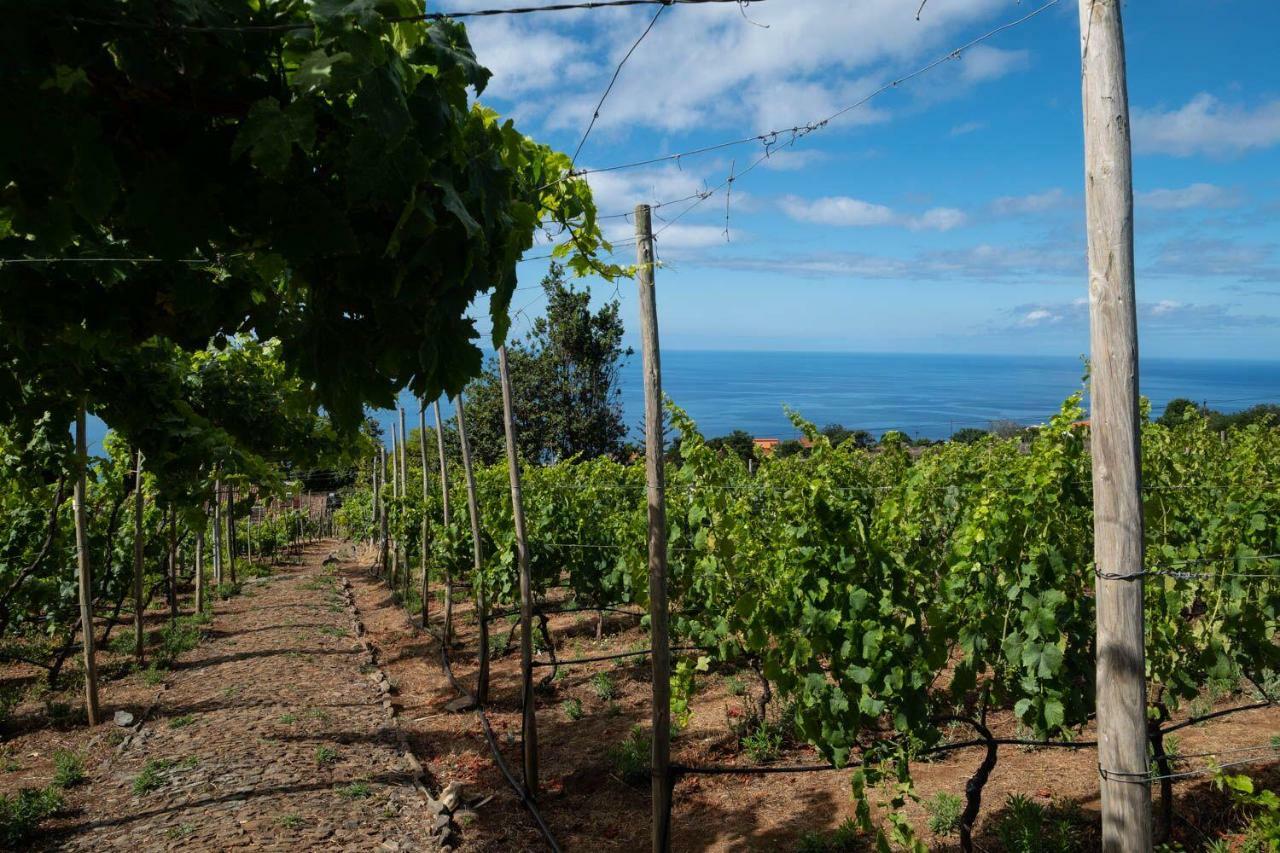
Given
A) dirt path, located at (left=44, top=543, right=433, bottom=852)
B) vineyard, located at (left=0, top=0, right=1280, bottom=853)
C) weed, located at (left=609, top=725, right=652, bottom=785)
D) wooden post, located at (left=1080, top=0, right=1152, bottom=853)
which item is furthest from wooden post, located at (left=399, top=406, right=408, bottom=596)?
wooden post, located at (left=1080, top=0, right=1152, bottom=853)

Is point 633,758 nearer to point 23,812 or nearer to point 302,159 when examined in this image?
point 23,812

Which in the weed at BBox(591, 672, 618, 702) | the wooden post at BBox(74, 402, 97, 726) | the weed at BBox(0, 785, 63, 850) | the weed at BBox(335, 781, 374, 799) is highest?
the wooden post at BBox(74, 402, 97, 726)

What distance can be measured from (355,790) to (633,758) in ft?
5.93

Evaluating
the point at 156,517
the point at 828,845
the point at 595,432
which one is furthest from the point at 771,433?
the point at 828,845

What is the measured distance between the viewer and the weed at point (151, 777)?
5.31 metres

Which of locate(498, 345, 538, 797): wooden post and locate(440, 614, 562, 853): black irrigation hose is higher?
locate(498, 345, 538, 797): wooden post

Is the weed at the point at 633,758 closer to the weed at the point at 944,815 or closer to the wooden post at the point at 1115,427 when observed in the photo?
the weed at the point at 944,815

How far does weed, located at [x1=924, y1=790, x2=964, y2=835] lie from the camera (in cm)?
440

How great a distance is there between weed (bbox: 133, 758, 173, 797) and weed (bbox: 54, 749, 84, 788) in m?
0.35

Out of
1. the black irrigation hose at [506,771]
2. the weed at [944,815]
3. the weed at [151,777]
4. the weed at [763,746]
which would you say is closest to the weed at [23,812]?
the weed at [151,777]

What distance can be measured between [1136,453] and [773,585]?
2882 mm

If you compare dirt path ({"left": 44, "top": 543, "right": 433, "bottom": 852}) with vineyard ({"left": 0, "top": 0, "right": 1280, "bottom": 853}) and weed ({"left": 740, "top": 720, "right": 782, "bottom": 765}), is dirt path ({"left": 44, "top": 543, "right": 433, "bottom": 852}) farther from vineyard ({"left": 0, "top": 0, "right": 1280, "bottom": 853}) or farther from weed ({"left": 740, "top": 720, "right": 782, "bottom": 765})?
weed ({"left": 740, "top": 720, "right": 782, "bottom": 765})

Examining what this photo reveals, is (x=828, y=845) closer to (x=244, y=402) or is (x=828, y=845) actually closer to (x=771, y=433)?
(x=244, y=402)

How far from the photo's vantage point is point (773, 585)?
4898mm
